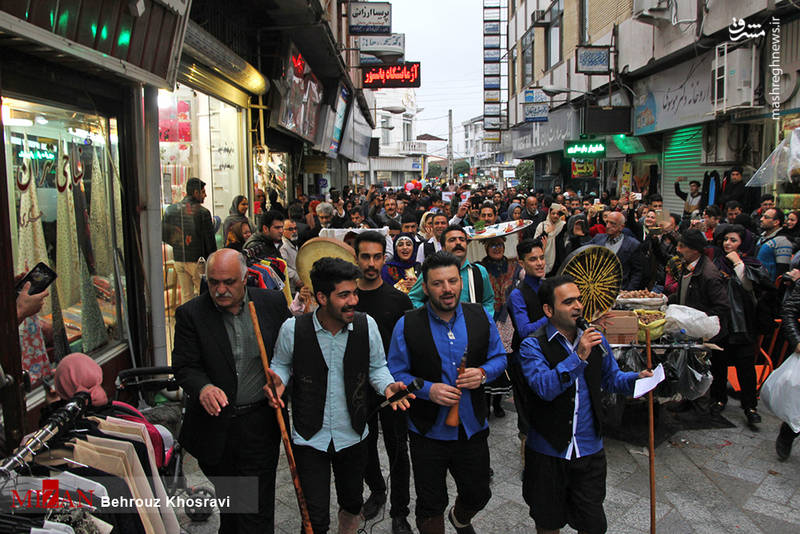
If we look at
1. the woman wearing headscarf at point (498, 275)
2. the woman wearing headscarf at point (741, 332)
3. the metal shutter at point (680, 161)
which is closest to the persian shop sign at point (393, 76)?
the metal shutter at point (680, 161)

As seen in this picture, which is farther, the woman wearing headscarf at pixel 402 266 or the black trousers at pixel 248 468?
the woman wearing headscarf at pixel 402 266

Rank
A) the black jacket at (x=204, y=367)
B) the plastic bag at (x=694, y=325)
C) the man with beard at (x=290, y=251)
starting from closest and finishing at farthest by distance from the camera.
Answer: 1. the black jacket at (x=204, y=367)
2. the plastic bag at (x=694, y=325)
3. the man with beard at (x=290, y=251)

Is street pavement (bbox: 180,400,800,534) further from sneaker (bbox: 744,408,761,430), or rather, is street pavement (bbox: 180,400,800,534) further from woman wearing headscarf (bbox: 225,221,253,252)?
woman wearing headscarf (bbox: 225,221,253,252)

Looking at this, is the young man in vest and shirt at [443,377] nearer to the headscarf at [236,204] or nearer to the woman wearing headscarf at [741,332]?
the woman wearing headscarf at [741,332]

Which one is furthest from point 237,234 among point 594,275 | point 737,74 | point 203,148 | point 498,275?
point 737,74

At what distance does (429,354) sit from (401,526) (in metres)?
1.40

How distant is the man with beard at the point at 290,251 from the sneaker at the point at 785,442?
474 centimetres

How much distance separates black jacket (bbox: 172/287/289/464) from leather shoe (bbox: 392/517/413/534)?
4.67 ft

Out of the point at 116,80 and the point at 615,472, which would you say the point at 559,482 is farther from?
the point at 116,80

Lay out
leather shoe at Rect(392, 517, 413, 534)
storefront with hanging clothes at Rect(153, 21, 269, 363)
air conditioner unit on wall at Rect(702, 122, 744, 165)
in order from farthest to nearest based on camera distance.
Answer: air conditioner unit on wall at Rect(702, 122, 744, 165)
storefront with hanging clothes at Rect(153, 21, 269, 363)
leather shoe at Rect(392, 517, 413, 534)

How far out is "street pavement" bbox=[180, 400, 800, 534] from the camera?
443cm

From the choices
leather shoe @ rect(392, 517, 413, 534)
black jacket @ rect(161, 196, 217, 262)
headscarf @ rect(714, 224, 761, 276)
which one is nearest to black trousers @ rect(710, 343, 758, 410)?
headscarf @ rect(714, 224, 761, 276)

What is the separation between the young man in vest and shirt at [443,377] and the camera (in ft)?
12.0

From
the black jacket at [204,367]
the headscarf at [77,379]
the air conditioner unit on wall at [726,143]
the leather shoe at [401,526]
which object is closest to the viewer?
the headscarf at [77,379]
